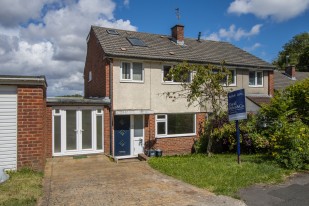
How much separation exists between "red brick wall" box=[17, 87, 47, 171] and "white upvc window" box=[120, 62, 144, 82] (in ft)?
19.5

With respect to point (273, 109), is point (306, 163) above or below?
below

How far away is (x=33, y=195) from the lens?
21.2ft

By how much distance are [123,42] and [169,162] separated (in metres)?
7.97

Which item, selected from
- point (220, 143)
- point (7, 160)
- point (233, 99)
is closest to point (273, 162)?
point (233, 99)

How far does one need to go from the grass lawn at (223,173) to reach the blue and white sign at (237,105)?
5.96ft

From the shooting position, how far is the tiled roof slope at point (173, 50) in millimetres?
14773

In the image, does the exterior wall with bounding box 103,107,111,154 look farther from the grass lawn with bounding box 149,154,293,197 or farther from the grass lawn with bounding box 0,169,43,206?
the grass lawn with bounding box 0,169,43,206

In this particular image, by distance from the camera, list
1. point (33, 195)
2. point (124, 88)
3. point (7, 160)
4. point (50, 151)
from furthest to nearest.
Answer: point (124, 88)
point (50, 151)
point (7, 160)
point (33, 195)

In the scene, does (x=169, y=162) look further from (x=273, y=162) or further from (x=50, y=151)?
(x=50, y=151)

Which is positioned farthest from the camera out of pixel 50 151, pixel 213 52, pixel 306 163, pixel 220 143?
pixel 213 52

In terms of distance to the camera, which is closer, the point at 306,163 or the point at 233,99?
the point at 306,163

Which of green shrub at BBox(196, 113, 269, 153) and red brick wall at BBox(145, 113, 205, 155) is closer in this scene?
green shrub at BBox(196, 113, 269, 153)

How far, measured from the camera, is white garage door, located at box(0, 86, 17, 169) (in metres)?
8.55

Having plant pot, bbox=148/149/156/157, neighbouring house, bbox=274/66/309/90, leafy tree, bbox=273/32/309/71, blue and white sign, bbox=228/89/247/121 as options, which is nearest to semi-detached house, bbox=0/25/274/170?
plant pot, bbox=148/149/156/157
